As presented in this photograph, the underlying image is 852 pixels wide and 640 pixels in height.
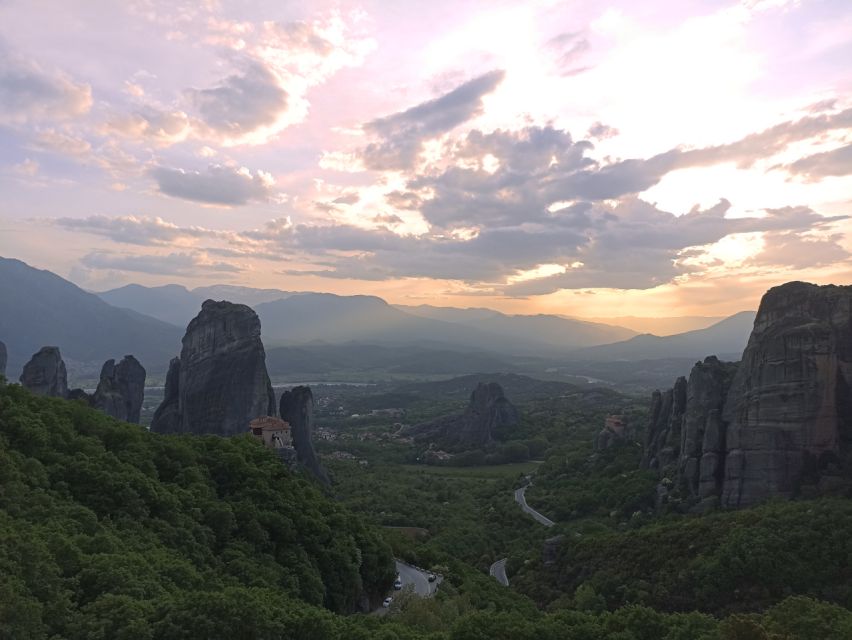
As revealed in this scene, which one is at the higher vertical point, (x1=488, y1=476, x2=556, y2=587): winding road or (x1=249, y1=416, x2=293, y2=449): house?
(x1=249, y1=416, x2=293, y2=449): house

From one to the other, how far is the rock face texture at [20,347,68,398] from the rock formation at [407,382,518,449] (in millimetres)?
82306

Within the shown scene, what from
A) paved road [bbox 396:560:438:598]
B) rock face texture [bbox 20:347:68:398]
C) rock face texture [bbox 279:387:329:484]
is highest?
rock face texture [bbox 20:347:68:398]

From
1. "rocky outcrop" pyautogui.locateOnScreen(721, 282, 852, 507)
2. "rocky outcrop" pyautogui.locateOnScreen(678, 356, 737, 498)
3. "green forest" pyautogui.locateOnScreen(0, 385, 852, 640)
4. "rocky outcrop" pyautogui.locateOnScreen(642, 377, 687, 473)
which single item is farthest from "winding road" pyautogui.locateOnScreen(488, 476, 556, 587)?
"rocky outcrop" pyautogui.locateOnScreen(721, 282, 852, 507)

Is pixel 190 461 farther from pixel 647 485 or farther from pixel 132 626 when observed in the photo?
pixel 647 485

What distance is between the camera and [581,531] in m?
62.2

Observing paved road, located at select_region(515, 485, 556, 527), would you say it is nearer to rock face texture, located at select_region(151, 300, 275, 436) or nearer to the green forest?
the green forest

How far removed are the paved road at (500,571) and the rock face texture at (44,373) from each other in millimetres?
59359

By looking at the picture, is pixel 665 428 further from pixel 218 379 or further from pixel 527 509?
pixel 218 379

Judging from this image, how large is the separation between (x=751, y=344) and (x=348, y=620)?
162 ft

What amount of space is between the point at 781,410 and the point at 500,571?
95.4 feet

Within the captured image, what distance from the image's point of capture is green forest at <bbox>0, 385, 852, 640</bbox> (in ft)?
69.5

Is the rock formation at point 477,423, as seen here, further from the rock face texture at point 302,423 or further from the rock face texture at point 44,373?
the rock face texture at point 44,373

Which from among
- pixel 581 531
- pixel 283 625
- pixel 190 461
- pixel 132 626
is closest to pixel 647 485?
pixel 581 531

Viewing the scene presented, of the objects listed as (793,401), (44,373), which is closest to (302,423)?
(44,373)
